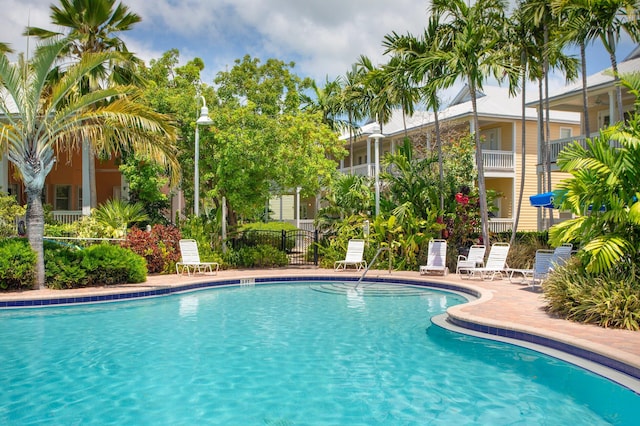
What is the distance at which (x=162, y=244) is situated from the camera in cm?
1672

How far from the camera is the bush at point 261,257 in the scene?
18875 millimetres

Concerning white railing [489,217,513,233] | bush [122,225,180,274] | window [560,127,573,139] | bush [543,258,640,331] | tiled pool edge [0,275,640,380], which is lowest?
tiled pool edge [0,275,640,380]

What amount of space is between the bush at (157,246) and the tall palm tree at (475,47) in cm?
960

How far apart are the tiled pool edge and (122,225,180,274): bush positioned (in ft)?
7.30

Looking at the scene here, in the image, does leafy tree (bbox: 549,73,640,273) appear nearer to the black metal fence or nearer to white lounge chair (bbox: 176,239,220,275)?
white lounge chair (bbox: 176,239,220,275)

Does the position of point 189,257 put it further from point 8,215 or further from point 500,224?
point 500,224

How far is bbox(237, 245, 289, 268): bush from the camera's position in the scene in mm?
18875

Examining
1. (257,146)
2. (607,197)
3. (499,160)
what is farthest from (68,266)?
(499,160)

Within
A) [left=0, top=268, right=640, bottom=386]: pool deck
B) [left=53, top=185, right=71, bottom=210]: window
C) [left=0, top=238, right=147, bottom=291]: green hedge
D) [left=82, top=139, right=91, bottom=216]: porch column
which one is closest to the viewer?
[left=0, top=268, right=640, bottom=386]: pool deck

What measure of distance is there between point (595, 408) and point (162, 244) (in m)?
13.4

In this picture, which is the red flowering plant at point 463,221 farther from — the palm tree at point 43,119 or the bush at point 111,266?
the bush at point 111,266

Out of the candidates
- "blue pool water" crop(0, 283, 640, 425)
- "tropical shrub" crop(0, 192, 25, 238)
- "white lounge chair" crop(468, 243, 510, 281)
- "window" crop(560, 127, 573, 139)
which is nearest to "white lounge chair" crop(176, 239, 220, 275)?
"blue pool water" crop(0, 283, 640, 425)

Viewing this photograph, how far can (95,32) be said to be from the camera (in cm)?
1905

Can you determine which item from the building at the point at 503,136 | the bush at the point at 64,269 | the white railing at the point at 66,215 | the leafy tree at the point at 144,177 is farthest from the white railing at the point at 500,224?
the bush at the point at 64,269
